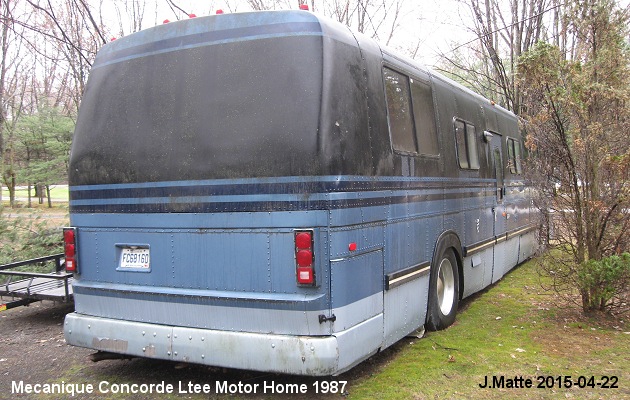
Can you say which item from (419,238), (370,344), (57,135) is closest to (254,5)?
(57,135)

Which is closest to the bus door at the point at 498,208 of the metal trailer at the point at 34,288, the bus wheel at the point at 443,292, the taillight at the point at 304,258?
the bus wheel at the point at 443,292

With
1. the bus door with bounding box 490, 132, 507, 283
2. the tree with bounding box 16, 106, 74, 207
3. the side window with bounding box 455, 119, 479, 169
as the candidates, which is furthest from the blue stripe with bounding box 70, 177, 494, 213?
the tree with bounding box 16, 106, 74, 207

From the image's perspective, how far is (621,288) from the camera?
6.03 meters

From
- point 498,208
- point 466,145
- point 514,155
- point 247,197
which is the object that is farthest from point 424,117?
point 514,155

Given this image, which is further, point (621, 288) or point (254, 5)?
point (254, 5)

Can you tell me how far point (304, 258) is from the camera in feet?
13.0

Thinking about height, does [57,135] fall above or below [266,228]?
above

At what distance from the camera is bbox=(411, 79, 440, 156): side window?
5.60 m

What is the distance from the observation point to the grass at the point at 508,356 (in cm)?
453

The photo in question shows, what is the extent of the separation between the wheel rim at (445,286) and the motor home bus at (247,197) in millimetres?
999

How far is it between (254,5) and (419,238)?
493 inches

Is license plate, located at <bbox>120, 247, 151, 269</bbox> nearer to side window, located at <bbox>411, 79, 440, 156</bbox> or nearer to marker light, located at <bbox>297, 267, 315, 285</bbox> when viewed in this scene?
marker light, located at <bbox>297, 267, 315, 285</bbox>

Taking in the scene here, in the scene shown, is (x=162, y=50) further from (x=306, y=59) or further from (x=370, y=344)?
(x=370, y=344)

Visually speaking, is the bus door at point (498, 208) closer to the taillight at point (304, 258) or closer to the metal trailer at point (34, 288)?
the taillight at point (304, 258)
